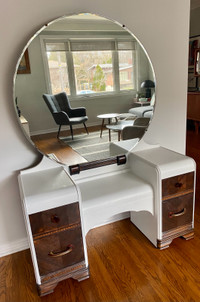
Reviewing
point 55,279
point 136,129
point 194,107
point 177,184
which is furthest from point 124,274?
point 194,107

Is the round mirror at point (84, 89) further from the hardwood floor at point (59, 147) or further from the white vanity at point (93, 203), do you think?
the white vanity at point (93, 203)

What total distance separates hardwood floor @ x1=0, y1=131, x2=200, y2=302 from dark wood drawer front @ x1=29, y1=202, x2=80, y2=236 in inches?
17.0

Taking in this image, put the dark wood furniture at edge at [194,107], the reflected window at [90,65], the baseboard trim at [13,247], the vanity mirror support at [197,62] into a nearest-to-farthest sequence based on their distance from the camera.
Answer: the reflected window at [90,65] → the baseboard trim at [13,247] → the dark wood furniture at edge at [194,107] → the vanity mirror support at [197,62]

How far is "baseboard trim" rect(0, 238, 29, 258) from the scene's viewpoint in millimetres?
1714

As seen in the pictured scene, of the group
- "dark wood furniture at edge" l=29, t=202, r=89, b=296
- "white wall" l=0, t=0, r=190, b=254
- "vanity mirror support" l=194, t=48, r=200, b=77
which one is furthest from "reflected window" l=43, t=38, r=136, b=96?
"vanity mirror support" l=194, t=48, r=200, b=77

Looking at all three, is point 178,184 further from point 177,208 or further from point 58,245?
point 58,245

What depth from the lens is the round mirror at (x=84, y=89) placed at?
1.45m

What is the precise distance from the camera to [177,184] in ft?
5.20

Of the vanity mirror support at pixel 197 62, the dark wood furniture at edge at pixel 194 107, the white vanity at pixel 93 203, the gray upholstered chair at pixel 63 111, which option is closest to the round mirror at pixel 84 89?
the gray upholstered chair at pixel 63 111

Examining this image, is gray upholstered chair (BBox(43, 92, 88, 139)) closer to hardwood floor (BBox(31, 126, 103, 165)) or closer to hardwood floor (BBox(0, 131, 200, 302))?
hardwood floor (BBox(31, 126, 103, 165))

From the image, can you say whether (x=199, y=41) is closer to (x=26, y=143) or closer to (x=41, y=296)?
(x=26, y=143)

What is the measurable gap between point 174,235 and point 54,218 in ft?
3.00

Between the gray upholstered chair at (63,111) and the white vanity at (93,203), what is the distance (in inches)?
12.4

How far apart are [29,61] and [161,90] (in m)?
1.01
